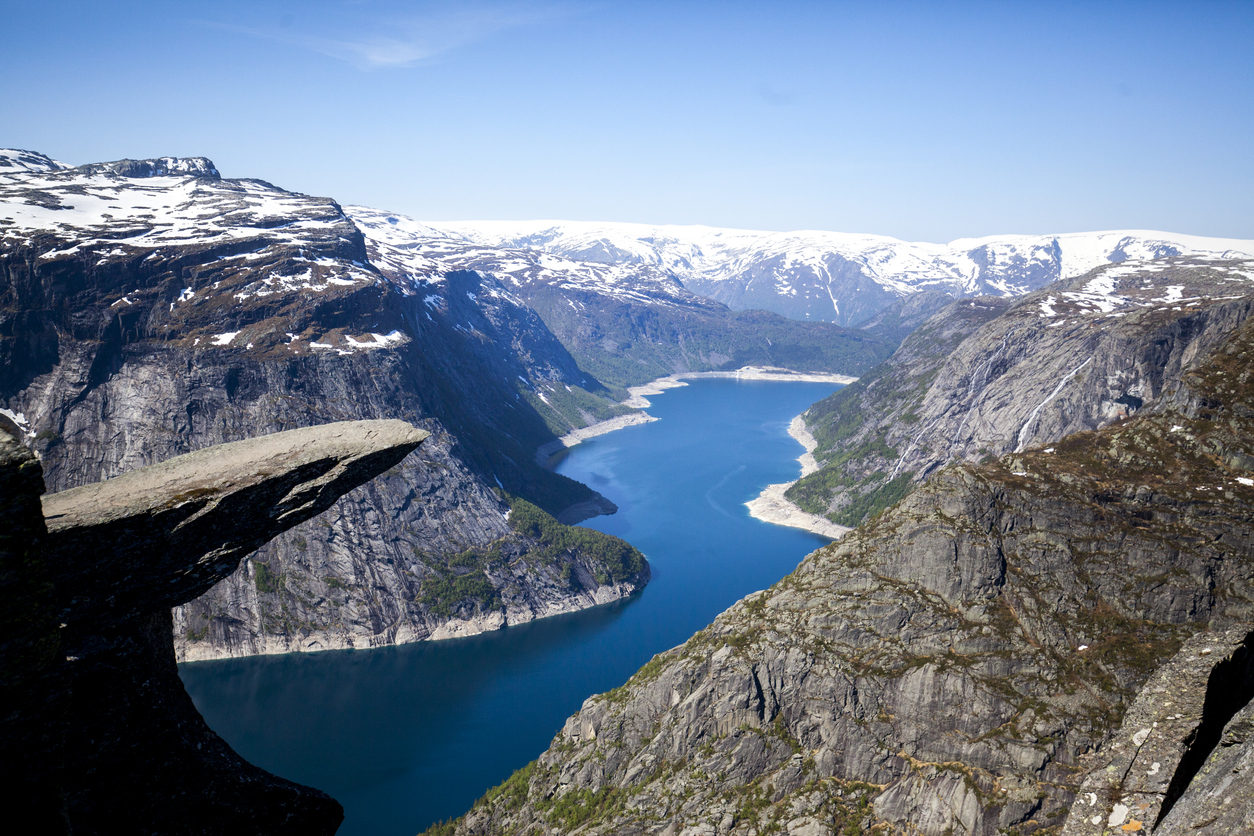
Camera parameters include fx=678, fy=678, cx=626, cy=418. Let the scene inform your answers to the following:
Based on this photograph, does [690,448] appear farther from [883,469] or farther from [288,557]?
[288,557]

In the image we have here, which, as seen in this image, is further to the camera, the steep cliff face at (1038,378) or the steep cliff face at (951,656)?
the steep cliff face at (1038,378)

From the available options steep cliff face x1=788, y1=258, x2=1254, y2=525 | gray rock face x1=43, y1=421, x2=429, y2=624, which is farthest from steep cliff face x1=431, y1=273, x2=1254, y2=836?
gray rock face x1=43, y1=421, x2=429, y2=624

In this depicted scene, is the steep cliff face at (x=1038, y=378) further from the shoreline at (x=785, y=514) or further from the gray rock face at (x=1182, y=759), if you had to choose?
the gray rock face at (x=1182, y=759)

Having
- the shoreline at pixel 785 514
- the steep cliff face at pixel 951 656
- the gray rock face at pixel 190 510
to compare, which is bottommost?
the shoreline at pixel 785 514

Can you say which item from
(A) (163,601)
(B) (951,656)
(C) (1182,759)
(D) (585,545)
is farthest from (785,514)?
(A) (163,601)

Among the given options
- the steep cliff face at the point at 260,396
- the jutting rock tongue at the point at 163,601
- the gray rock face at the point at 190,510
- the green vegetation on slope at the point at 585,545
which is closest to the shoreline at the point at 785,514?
the green vegetation on slope at the point at 585,545

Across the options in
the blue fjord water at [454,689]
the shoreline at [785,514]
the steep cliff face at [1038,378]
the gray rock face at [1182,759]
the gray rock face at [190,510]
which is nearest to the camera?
the gray rock face at [1182,759]
